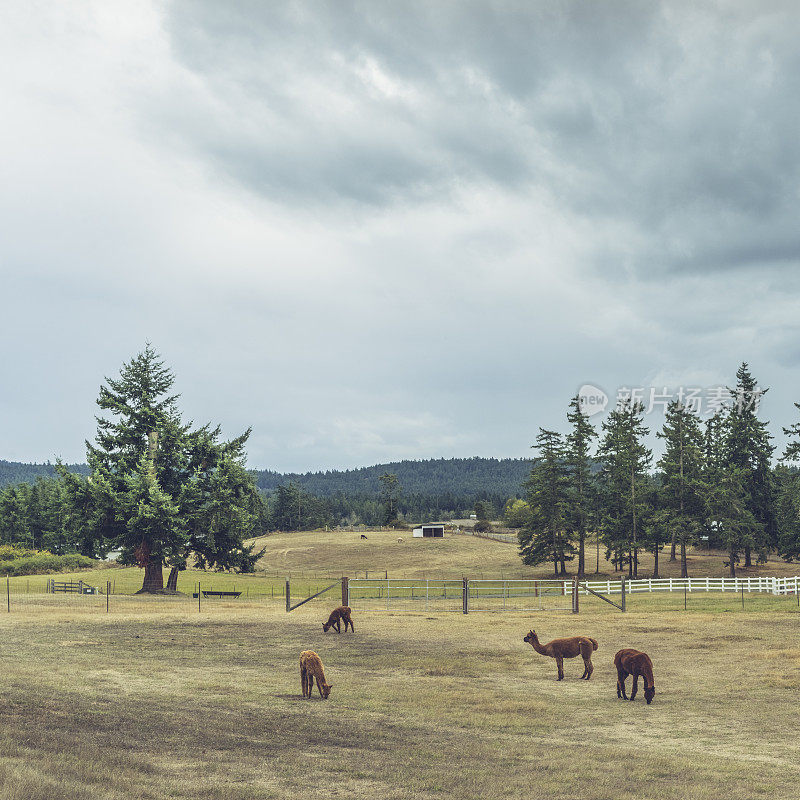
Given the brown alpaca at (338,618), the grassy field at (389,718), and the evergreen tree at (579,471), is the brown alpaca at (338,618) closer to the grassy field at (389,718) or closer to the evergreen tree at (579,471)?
the grassy field at (389,718)

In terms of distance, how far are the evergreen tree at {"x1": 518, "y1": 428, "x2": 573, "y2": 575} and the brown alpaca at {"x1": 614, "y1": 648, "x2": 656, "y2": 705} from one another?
62390mm

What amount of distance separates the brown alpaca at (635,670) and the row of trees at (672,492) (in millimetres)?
55011

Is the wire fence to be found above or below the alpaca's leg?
below

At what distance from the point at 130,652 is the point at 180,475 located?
33147 millimetres

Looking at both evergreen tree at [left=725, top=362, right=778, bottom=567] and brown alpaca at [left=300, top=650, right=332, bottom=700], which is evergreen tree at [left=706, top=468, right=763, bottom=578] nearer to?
evergreen tree at [left=725, top=362, right=778, bottom=567]

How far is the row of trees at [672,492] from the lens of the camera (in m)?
71.9

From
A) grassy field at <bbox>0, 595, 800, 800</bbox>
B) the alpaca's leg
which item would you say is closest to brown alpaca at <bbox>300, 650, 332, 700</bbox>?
grassy field at <bbox>0, 595, 800, 800</bbox>

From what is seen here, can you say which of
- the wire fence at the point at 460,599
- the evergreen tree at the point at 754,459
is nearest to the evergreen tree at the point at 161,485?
the wire fence at the point at 460,599

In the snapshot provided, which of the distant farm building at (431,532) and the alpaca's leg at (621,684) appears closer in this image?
the alpaca's leg at (621,684)

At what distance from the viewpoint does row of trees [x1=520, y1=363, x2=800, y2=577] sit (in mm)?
71938

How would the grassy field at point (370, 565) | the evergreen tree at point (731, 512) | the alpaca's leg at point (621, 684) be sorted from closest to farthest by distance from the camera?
the alpaca's leg at point (621, 684) < the evergreen tree at point (731, 512) < the grassy field at point (370, 565)

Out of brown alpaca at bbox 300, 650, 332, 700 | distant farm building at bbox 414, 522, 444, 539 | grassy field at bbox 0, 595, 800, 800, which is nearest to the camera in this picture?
grassy field at bbox 0, 595, 800, 800

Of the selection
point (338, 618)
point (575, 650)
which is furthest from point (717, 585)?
point (575, 650)

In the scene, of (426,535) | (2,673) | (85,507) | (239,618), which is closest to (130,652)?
(2,673)
